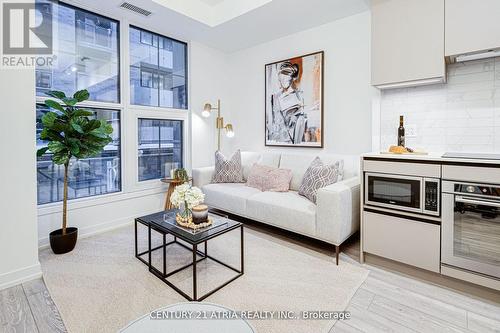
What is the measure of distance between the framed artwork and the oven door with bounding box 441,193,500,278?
1.82m

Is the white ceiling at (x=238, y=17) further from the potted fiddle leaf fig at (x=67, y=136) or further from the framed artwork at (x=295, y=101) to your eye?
the potted fiddle leaf fig at (x=67, y=136)

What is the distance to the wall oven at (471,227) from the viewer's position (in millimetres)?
1892

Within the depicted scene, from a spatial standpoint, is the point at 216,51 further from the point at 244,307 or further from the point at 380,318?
the point at 380,318

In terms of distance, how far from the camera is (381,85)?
2.65 meters

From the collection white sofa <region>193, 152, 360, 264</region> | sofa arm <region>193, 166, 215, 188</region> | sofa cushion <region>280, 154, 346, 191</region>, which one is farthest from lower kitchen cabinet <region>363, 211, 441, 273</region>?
sofa arm <region>193, 166, 215, 188</region>

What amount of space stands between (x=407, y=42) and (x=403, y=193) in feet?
4.46

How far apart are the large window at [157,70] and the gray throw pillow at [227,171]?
117cm

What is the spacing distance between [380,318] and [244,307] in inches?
35.7

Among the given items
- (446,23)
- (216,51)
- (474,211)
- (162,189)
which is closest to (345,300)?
(474,211)

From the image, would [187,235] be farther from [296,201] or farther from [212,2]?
[212,2]

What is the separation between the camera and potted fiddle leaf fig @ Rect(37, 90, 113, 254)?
8.25 ft

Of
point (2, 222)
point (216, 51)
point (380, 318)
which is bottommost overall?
point (380, 318)

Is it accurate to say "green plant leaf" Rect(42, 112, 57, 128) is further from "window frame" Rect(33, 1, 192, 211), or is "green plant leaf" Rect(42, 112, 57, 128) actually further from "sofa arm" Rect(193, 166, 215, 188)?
"sofa arm" Rect(193, 166, 215, 188)

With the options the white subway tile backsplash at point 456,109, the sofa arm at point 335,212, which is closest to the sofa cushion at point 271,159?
the sofa arm at point 335,212
